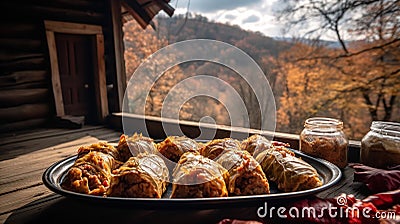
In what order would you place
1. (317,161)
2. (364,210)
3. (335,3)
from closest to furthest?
(364,210) → (317,161) → (335,3)

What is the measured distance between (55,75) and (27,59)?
1.17ft

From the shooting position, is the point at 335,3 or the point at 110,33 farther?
the point at 335,3

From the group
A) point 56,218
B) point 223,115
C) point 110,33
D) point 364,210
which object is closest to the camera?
point 364,210

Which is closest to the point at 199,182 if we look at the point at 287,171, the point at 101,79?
the point at 287,171

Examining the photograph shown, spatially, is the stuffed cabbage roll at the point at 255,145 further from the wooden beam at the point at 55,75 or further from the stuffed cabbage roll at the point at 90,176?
the wooden beam at the point at 55,75

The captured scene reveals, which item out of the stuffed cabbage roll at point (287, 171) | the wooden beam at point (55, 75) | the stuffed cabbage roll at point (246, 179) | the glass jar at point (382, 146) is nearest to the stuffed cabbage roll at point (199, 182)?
the stuffed cabbage roll at point (246, 179)

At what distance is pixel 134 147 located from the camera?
1.45 metres

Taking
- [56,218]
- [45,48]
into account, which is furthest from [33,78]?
[56,218]

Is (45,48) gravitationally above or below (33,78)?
above

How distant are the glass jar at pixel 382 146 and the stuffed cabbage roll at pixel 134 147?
101 centimetres

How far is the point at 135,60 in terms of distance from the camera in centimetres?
1009

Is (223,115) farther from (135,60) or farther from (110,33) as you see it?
(110,33)

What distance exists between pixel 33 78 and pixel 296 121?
745cm

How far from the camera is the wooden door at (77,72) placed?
4.04m
